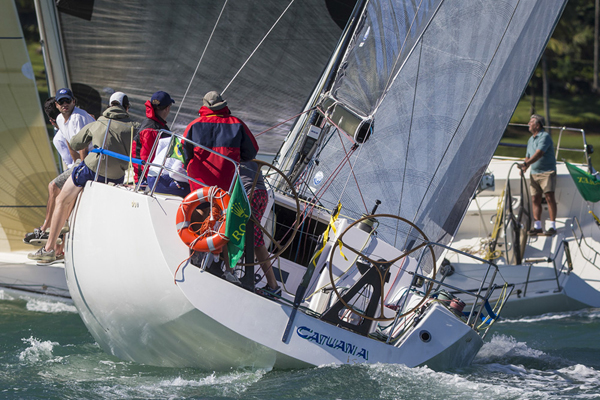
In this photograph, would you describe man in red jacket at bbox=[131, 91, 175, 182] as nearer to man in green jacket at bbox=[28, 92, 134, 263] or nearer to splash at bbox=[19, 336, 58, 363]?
man in green jacket at bbox=[28, 92, 134, 263]

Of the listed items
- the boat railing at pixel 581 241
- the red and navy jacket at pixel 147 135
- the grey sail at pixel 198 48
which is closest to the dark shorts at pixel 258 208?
the red and navy jacket at pixel 147 135

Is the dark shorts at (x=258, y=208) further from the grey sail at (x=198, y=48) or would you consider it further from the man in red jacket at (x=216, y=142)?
the grey sail at (x=198, y=48)

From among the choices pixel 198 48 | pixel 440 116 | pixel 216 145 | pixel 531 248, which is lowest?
pixel 216 145

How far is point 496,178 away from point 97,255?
6323mm

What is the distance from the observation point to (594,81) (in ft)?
84.0

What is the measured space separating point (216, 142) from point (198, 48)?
3.59m

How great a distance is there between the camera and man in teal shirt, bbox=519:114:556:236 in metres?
8.26

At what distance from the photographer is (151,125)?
16.7 feet

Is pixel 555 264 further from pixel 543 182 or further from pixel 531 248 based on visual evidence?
pixel 543 182

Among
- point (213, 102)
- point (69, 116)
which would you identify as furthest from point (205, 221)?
point (69, 116)

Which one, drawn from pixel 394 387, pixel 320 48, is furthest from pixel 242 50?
pixel 394 387

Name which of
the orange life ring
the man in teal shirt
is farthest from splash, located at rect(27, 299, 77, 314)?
the man in teal shirt

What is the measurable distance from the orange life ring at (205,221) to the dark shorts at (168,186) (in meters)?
0.52

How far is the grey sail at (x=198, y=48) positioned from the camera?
7.66 metres
